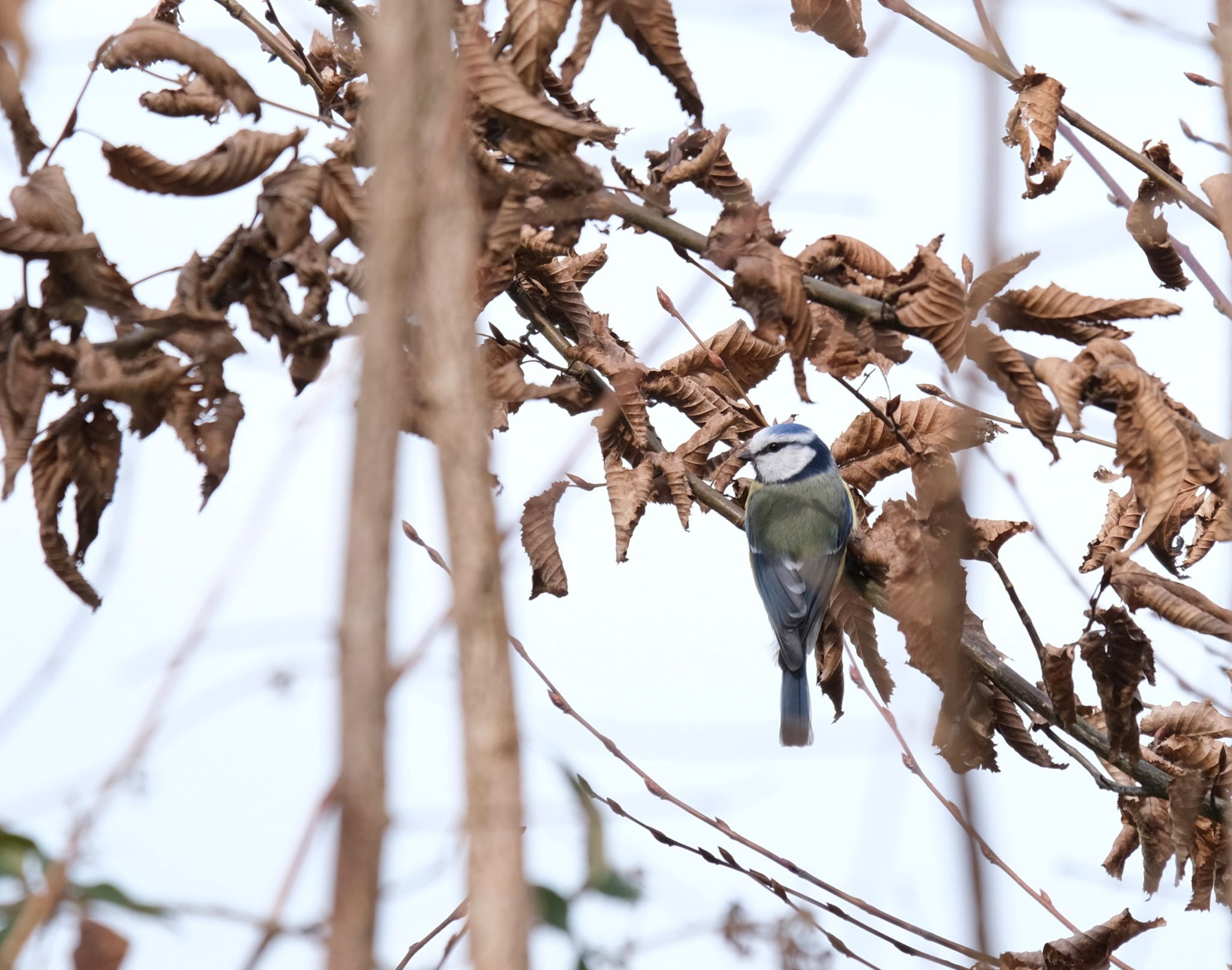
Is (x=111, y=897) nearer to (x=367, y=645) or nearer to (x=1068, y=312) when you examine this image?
(x=367, y=645)

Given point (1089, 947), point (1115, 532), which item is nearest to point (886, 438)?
point (1115, 532)

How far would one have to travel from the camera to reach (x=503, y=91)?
197 centimetres

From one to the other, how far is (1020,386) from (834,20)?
3.16 feet

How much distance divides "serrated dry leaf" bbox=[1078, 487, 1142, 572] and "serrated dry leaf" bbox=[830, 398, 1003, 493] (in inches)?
12.1

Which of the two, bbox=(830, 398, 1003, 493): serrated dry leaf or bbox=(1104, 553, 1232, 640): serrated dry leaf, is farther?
bbox=(830, 398, 1003, 493): serrated dry leaf

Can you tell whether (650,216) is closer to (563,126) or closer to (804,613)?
(563,126)

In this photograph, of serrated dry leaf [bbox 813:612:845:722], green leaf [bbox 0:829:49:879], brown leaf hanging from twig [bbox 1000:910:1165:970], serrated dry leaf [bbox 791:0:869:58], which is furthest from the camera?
serrated dry leaf [bbox 813:612:845:722]

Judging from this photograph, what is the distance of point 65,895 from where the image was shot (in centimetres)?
126

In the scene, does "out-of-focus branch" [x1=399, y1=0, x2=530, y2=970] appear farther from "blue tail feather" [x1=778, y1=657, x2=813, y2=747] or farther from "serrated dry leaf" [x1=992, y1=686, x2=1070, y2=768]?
"blue tail feather" [x1=778, y1=657, x2=813, y2=747]

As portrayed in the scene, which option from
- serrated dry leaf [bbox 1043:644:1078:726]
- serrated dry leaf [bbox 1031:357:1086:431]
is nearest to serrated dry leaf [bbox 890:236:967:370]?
serrated dry leaf [bbox 1031:357:1086:431]

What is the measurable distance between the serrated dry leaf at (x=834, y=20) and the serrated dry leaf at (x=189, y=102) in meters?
1.21

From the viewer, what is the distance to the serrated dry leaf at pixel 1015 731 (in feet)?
8.82

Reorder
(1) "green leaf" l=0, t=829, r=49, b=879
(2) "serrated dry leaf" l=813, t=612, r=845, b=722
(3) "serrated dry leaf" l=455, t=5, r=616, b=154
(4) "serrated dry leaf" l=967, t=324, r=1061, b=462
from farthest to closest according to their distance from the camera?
1. (2) "serrated dry leaf" l=813, t=612, r=845, b=722
2. (4) "serrated dry leaf" l=967, t=324, r=1061, b=462
3. (3) "serrated dry leaf" l=455, t=5, r=616, b=154
4. (1) "green leaf" l=0, t=829, r=49, b=879

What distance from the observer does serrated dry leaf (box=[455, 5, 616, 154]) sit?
1.95 metres
